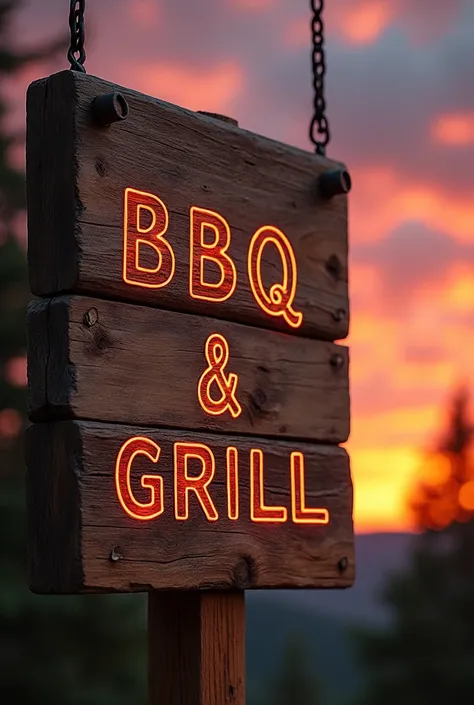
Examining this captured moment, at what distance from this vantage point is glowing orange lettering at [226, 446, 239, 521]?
3.31 meters

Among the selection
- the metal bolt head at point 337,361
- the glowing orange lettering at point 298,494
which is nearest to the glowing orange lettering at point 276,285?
the metal bolt head at point 337,361

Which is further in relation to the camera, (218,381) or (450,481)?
(450,481)

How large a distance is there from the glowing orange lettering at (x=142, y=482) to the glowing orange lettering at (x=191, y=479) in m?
0.07

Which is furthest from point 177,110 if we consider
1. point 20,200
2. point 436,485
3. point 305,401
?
point 436,485

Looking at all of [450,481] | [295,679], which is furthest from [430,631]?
[295,679]

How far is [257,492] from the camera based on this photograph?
3430 mm

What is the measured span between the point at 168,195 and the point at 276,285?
563mm

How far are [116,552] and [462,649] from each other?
68.0 ft

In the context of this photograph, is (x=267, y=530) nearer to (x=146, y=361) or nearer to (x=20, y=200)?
(x=146, y=361)

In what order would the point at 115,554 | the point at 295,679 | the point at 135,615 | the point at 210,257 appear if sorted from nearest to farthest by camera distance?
the point at 115,554 < the point at 210,257 < the point at 135,615 < the point at 295,679

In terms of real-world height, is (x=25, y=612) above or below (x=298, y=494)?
below

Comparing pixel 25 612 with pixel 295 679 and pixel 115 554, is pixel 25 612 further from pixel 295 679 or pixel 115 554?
pixel 295 679

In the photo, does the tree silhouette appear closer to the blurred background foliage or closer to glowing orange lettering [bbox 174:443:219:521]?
the blurred background foliage

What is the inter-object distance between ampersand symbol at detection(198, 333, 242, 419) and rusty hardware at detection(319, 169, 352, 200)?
86 cm
